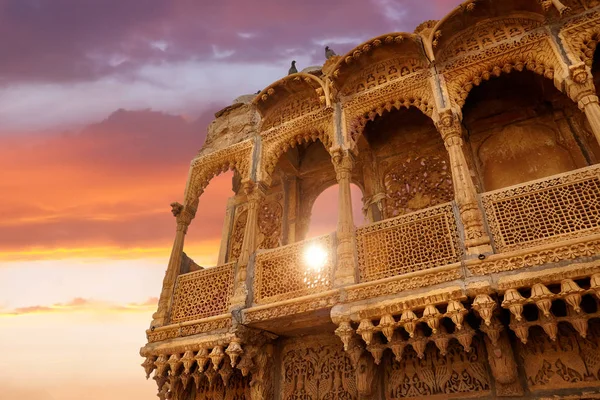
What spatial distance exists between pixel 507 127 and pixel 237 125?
580 cm

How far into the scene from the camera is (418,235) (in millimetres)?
5816

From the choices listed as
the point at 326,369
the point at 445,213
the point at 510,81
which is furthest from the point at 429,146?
the point at 326,369

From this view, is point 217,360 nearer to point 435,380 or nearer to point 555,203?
point 435,380

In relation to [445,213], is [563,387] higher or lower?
lower

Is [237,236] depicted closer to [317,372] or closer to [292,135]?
[292,135]

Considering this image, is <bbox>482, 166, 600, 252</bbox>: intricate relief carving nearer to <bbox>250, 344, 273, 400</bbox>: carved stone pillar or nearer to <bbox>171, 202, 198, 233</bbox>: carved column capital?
<bbox>250, 344, 273, 400</bbox>: carved stone pillar

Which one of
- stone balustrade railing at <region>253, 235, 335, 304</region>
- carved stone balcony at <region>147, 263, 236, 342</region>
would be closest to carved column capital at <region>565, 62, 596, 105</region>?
stone balustrade railing at <region>253, 235, 335, 304</region>

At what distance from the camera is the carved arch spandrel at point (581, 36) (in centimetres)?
601

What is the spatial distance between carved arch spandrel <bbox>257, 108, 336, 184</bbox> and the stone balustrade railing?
1915 millimetres

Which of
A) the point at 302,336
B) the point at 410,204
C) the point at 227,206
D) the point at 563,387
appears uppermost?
the point at 227,206

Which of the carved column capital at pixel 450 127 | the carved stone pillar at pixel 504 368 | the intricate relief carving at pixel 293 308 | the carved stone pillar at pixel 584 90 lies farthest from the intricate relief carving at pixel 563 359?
the carved column capital at pixel 450 127

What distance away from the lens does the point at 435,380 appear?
19.0 ft

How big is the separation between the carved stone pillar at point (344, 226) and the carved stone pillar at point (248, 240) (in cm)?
170

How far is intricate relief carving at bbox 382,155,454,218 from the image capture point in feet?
26.2
